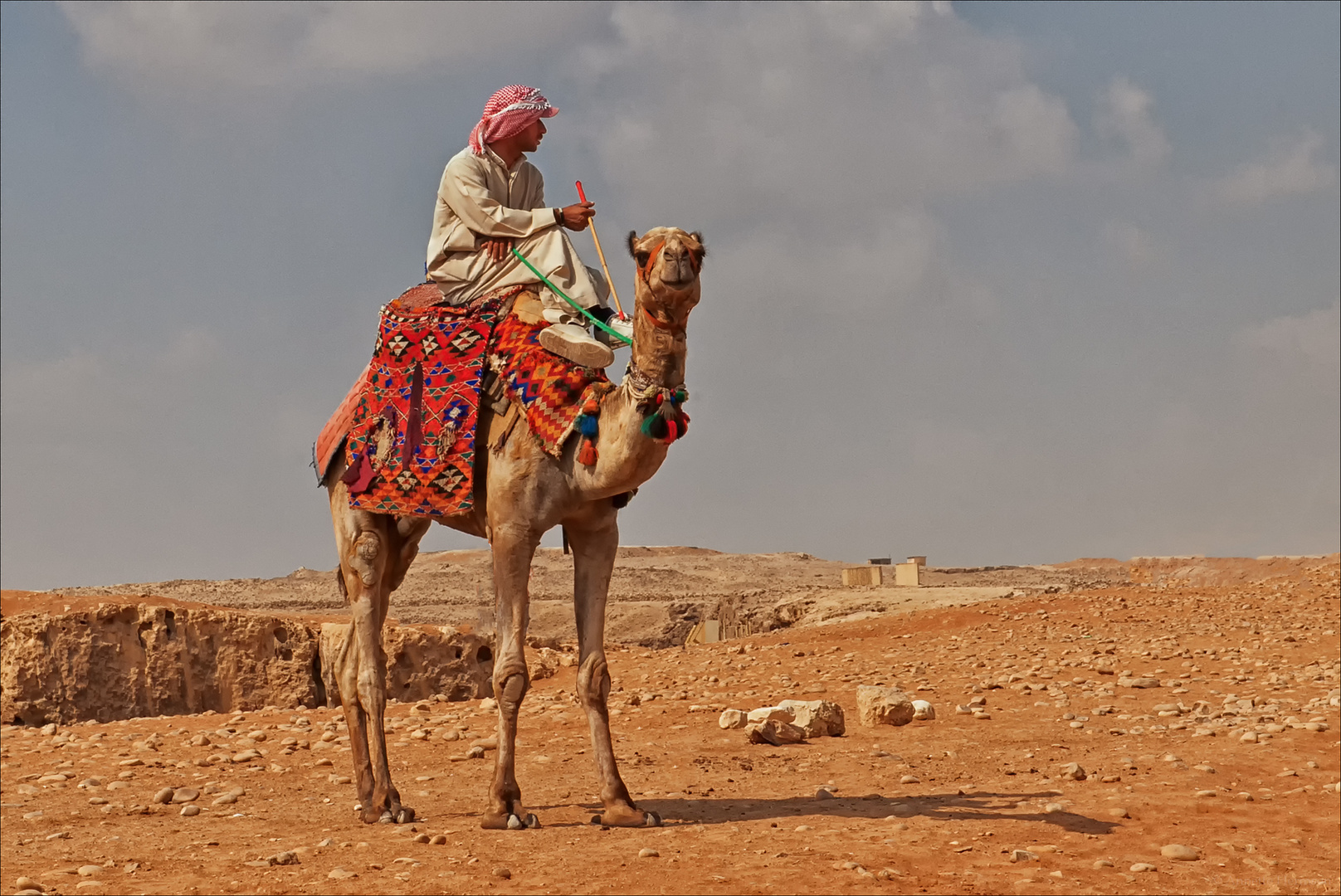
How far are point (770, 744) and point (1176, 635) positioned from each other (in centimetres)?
918

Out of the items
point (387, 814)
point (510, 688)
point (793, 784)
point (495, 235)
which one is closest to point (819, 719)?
point (793, 784)

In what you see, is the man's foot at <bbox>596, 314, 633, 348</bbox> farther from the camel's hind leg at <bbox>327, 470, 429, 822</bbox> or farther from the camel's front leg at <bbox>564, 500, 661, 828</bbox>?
the camel's hind leg at <bbox>327, 470, 429, 822</bbox>

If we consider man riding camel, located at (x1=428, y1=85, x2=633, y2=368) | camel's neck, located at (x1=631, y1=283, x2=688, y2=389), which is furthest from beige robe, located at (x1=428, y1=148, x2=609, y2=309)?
camel's neck, located at (x1=631, y1=283, x2=688, y2=389)

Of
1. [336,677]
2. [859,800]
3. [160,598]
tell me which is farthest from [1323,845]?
[160,598]

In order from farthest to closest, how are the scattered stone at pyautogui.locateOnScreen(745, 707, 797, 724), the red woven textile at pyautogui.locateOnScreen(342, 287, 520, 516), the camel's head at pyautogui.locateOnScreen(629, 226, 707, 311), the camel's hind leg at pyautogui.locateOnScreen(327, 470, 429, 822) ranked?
the scattered stone at pyautogui.locateOnScreen(745, 707, 797, 724) < the camel's hind leg at pyautogui.locateOnScreen(327, 470, 429, 822) < the red woven textile at pyautogui.locateOnScreen(342, 287, 520, 516) < the camel's head at pyautogui.locateOnScreen(629, 226, 707, 311)

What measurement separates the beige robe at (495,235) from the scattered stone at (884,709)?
5250mm

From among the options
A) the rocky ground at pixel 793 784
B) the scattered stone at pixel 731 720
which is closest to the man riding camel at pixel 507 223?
the rocky ground at pixel 793 784

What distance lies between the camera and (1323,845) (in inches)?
336

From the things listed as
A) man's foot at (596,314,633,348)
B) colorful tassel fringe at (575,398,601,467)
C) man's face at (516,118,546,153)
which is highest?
man's face at (516,118,546,153)

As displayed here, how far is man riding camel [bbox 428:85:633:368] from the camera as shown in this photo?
8.70 m

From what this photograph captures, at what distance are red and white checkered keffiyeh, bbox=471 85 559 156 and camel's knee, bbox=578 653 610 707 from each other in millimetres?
3280

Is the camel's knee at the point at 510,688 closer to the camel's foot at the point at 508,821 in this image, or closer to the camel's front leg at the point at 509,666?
the camel's front leg at the point at 509,666

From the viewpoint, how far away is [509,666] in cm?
826

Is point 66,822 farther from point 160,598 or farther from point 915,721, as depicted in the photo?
point 160,598
